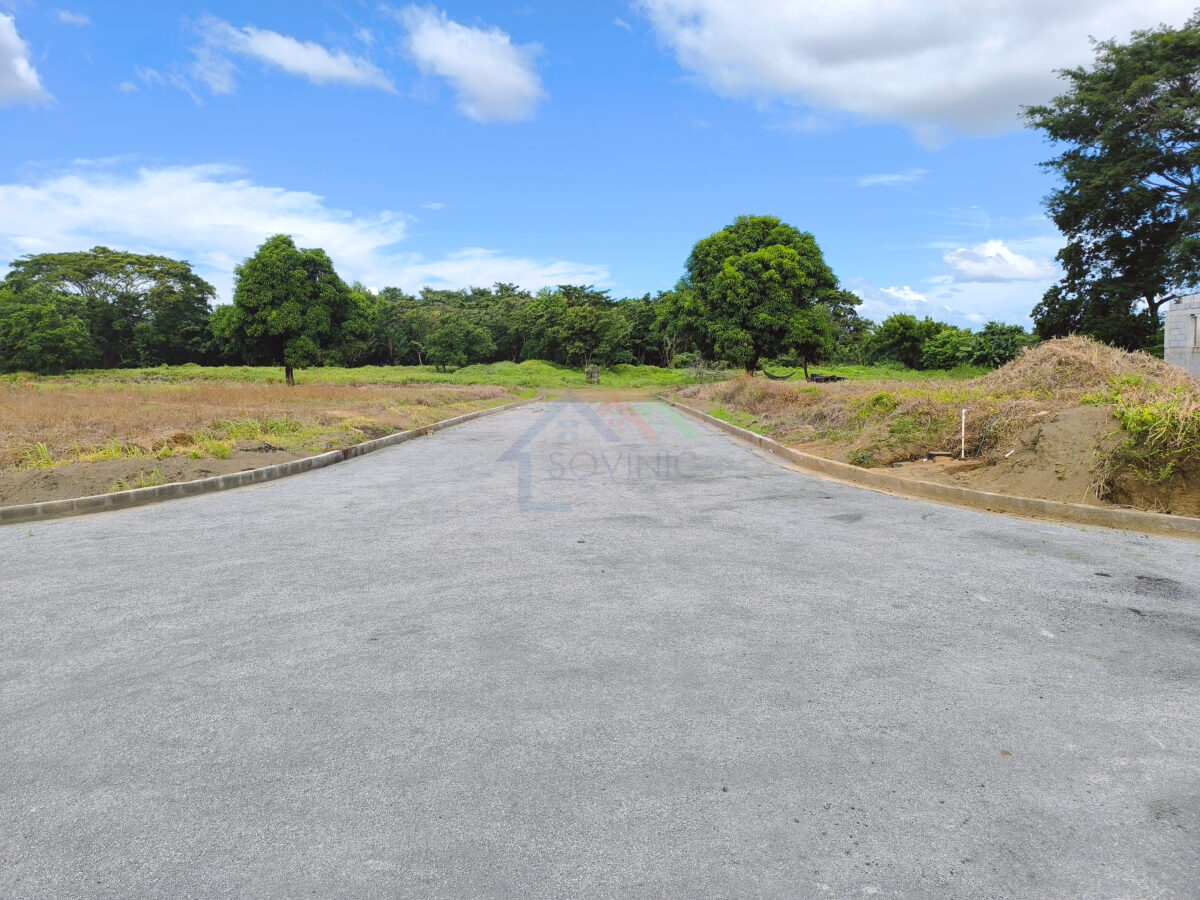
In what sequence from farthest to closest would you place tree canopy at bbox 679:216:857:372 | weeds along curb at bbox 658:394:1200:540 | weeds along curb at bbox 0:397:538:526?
1. tree canopy at bbox 679:216:857:372
2. weeds along curb at bbox 0:397:538:526
3. weeds along curb at bbox 658:394:1200:540

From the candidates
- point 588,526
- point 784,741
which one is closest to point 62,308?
point 588,526

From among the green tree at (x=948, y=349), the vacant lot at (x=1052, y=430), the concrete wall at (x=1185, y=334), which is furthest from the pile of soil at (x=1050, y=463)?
the green tree at (x=948, y=349)

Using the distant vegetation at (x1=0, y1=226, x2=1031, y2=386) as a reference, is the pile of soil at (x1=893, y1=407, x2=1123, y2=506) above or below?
below

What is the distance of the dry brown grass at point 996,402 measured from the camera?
1017cm

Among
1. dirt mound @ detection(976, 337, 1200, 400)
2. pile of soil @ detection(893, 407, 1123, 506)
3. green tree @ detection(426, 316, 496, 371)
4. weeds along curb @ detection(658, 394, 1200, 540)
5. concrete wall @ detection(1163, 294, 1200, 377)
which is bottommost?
weeds along curb @ detection(658, 394, 1200, 540)

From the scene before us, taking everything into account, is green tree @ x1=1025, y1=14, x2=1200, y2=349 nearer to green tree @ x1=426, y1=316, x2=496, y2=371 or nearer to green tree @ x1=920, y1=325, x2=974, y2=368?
green tree @ x1=920, y1=325, x2=974, y2=368

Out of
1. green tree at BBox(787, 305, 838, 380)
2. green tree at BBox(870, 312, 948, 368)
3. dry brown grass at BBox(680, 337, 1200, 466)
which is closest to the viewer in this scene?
dry brown grass at BBox(680, 337, 1200, 466)

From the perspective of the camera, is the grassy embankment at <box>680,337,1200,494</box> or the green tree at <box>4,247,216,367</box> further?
the green tree at <box>4,247,216,367</box>

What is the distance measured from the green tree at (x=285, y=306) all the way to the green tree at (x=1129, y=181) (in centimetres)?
3456

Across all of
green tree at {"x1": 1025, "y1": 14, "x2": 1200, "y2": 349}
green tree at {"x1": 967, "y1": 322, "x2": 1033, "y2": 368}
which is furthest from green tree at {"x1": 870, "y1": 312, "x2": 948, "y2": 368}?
green tree at {"x1": 1025, "y1": 14, "x2": 1200, "y2": 349}

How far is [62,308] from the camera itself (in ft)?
191

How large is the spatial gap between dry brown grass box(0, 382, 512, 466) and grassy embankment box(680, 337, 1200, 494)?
10196 millimetres

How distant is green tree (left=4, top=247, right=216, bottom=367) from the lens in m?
63.5

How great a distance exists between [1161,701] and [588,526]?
4.63m
